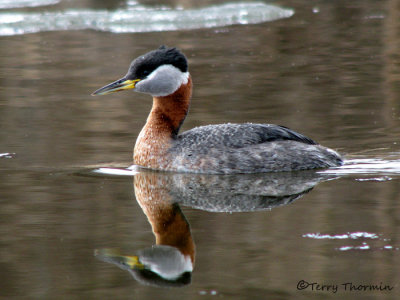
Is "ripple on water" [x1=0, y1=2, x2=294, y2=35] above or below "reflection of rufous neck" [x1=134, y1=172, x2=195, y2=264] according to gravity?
below

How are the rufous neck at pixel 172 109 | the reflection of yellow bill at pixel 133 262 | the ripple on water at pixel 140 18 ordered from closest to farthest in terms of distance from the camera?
1. the reflection of yellow bill at pixel 133 262
2. the rufous neck at pixel 172 109
3. the ripple on water at pixel 140 18

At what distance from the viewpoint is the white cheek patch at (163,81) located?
32.3ft

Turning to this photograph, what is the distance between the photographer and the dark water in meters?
6.08

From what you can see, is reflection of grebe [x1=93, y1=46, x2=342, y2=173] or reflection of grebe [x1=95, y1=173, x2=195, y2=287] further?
reflection of grebe [x1=93, y1=46, x2=342, y2=173]

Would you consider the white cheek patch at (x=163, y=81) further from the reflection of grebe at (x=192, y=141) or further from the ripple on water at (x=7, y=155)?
the ripple on water at (x=7, y=155)

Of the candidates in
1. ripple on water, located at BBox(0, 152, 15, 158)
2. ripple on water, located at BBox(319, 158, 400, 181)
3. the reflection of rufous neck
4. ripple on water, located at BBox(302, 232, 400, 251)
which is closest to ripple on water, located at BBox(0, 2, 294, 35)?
ripple on water, located at BBox(0, 152, 15, 158)

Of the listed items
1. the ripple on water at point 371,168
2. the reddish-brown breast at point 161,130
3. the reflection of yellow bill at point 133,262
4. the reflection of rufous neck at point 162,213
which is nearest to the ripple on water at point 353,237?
the reflection of rufous neck at point 162,213

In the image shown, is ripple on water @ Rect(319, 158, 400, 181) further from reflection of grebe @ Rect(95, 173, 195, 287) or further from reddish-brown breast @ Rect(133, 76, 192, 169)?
reflection of grebe @ Rect(95, 173, 195, 287)

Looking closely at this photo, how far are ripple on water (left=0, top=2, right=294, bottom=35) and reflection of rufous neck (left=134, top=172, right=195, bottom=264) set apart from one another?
11.6 m

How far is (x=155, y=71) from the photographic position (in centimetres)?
984

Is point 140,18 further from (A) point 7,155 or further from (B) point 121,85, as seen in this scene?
(B) point 121,85

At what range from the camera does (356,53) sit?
56.1 feet

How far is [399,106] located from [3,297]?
8148 millimetres

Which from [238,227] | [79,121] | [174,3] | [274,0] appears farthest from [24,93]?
[274,0]
